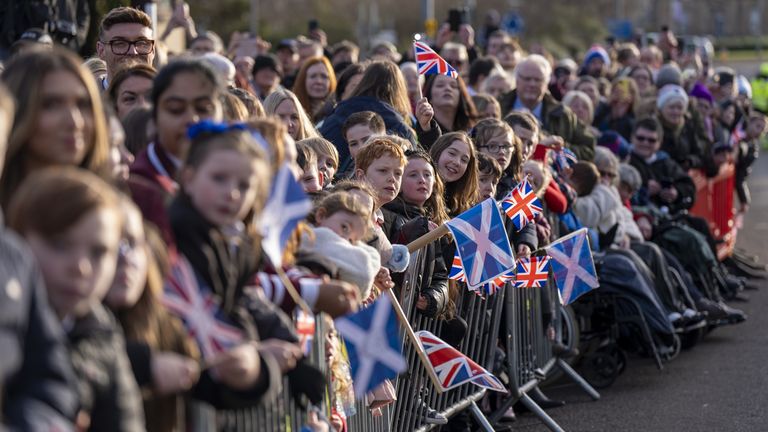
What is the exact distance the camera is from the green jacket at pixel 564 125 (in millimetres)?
12086

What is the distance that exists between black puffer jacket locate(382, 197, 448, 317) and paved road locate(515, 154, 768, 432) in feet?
5.84

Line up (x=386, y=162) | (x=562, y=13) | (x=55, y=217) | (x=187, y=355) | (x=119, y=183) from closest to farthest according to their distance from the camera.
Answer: (x=55, y=217) → (x=187, y=355) → (x=119, y=183) → (x=386, y=162) → (x=562, y=13)

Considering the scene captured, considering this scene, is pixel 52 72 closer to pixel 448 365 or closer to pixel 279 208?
pixel 279 208

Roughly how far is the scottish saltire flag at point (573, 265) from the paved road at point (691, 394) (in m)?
0.75

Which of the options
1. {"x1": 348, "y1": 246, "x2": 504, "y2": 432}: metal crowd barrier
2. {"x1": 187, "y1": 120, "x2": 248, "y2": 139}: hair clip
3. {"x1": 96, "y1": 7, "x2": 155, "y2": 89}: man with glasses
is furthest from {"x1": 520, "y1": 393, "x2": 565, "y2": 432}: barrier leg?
{"x1": 187, "y1": 120, "x2": 248, "y2": 139}: hair clip

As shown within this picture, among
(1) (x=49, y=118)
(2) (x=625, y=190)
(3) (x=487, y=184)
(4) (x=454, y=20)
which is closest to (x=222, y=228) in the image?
(1) (x=49, y=118)

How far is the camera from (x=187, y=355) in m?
4.04

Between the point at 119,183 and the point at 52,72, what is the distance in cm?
38

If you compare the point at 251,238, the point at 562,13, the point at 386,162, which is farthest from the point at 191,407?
the point at 562,13

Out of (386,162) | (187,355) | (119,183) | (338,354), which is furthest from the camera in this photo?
(386,162)

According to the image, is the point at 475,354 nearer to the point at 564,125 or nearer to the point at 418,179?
the point at 418,179

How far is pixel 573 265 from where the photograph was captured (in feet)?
29.9

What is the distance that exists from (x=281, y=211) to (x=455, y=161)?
11.9 ft

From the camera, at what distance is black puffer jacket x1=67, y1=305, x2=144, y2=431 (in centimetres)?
357
